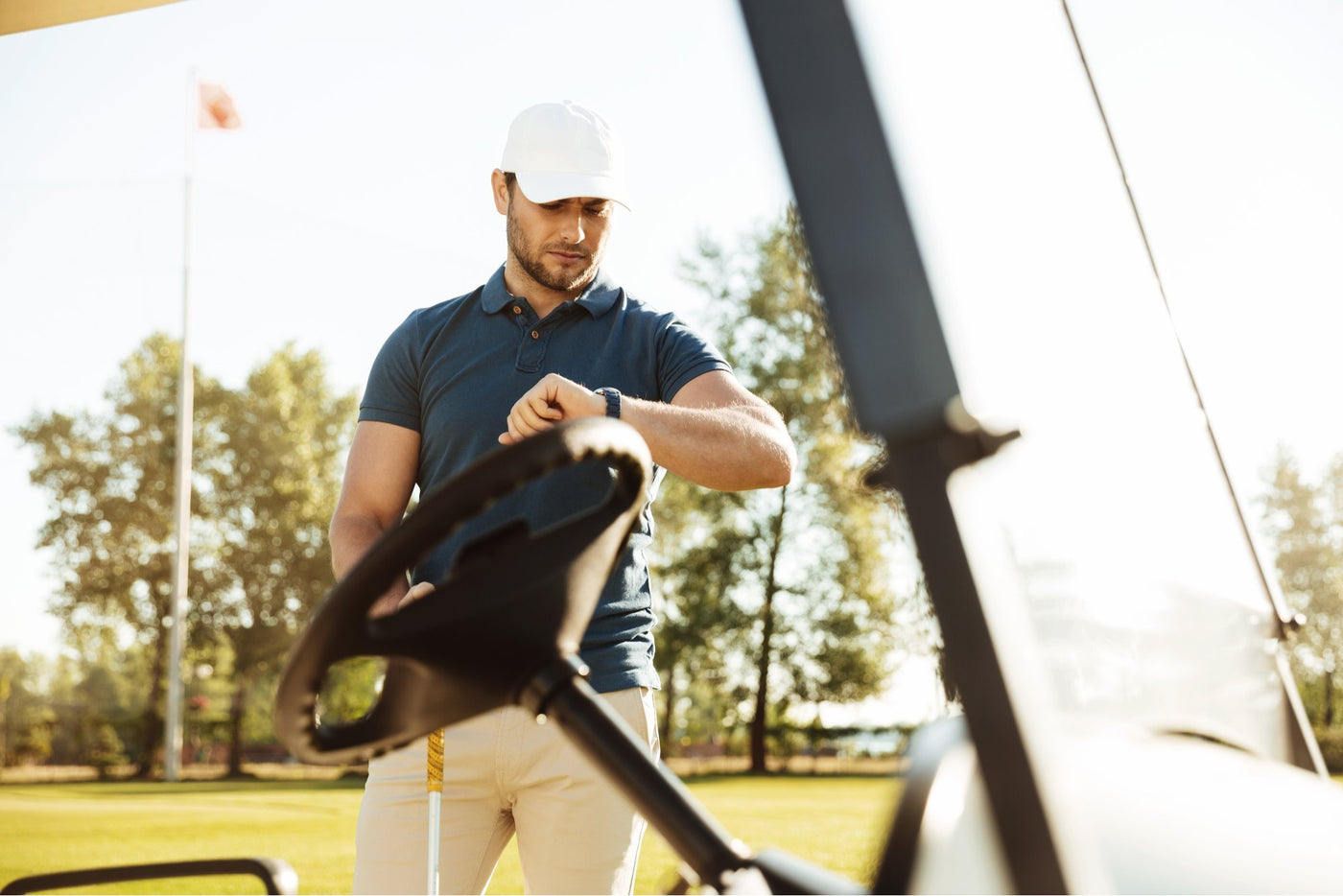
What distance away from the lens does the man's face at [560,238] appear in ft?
5.16

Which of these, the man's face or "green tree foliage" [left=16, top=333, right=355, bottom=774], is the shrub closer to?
the man's face

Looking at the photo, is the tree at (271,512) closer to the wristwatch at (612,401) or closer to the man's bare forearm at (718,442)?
the man's bare forearm at (718,442)

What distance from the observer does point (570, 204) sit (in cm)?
155

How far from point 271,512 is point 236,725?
407 centimetres

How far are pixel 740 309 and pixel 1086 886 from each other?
20052mm

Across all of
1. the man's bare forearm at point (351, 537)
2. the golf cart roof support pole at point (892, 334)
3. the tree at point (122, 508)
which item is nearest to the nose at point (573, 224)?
the man's bare forearm at point (351, 537)

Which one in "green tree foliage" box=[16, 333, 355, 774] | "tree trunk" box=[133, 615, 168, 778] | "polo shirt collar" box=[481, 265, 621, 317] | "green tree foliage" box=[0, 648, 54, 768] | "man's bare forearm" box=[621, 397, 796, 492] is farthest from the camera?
"green tree foliage" box=[16, 333, 355, 774]

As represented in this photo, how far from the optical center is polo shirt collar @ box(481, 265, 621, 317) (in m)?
1.60

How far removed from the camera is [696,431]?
110 centimetres

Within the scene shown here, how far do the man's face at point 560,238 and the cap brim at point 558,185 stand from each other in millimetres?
43

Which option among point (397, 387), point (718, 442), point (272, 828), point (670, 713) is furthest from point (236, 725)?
point (718, 442)

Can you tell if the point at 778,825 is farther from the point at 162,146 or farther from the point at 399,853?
the point at 162,146

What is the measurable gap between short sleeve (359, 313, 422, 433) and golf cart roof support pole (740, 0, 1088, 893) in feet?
3.89

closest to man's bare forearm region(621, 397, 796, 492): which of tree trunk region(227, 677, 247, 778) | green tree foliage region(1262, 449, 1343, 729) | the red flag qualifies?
green tree foliage region(1262, 449, 1343, 729)
